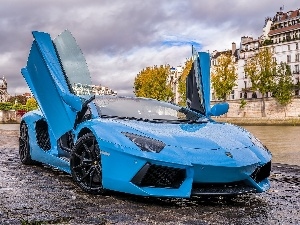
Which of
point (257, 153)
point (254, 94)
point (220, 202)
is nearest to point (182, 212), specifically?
point (220, 202)

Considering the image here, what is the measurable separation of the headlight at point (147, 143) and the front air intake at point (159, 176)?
0.15 meters

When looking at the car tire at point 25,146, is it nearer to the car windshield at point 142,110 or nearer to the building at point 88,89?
the building at point 88,89

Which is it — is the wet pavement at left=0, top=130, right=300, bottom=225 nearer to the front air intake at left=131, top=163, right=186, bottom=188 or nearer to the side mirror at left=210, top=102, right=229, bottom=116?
the front air intake at left=131, top=163, right=186, bottom=188

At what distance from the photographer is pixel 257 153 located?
4.31 metres

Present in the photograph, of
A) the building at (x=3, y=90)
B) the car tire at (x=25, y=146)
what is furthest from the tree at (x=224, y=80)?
the building at (x=3, y=90)

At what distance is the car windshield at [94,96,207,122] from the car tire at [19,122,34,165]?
2.10m

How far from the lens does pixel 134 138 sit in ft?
13.4

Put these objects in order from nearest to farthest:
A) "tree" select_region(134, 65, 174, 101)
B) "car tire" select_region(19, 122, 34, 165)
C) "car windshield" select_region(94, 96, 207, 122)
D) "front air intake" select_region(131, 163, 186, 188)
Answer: "front air intake" select_region(131, 163, 186, 188) < "car windshield" select_region(94, 96, 207, 122) < "car tire" select_region(19, 122, 34, 165) < "tree" select_region(134, 65, 174, 101)

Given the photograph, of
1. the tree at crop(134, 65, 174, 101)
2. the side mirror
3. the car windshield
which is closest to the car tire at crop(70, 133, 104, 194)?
the car windshield

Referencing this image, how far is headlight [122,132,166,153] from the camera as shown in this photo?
394cm

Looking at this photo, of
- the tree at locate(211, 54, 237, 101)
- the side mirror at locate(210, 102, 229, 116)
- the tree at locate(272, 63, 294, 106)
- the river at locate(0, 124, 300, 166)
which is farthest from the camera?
the tree at locate(211, 54, 237, 101)

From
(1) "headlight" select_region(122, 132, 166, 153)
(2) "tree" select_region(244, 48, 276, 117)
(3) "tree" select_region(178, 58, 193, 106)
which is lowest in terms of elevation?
(1) "headlight" select_region(122, 132, 166, 153)

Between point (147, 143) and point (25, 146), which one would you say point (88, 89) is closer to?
point (25, 146)

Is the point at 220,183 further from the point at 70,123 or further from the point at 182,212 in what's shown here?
the point at 70,123
